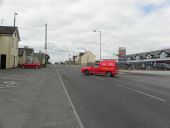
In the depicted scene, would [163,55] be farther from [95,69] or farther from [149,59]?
[95,69]

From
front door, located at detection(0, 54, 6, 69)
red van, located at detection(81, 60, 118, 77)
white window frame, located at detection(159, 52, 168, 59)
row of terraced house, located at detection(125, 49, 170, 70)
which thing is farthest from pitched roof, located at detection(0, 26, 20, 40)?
white window frame, located at detection(159, 52, 168, 59)

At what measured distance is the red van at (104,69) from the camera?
117 feet

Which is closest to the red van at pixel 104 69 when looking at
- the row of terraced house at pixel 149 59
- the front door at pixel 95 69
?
the front door at pixel 95 69

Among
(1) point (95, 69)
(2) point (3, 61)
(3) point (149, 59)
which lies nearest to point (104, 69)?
(1) point (95, 69)

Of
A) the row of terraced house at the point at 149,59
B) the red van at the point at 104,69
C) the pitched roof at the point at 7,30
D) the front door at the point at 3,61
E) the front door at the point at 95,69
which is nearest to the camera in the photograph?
the red van at the point at 104,69

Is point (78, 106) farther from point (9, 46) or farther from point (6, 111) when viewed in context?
point (9, 46)

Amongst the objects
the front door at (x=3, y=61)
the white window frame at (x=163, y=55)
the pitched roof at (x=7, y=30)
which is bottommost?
the front door at (x=3, y=61)

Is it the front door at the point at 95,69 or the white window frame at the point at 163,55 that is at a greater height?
the white window frame at the point at 163,55

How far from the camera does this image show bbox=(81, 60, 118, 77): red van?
117 ft

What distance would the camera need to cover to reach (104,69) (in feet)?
118

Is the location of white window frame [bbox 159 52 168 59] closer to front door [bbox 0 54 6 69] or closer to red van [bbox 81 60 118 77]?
front door [bbox 0 54 6 69]

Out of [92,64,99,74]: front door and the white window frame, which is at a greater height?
the white window frame

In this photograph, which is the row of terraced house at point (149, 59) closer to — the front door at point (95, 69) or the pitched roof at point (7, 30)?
the front door at point (95, 69)

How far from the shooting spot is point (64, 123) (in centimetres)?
780
